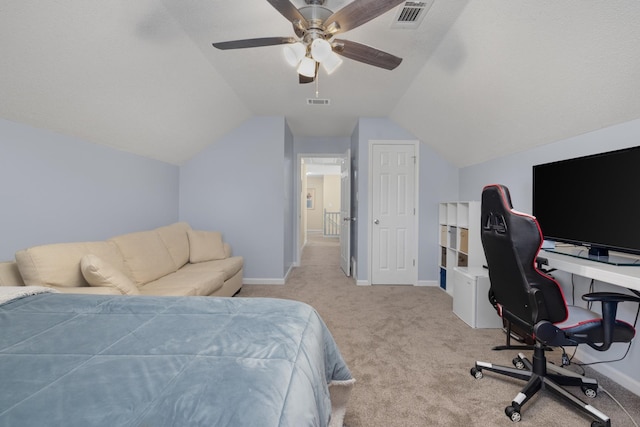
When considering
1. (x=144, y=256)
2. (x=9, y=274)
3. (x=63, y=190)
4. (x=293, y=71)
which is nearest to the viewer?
(x=9, y=274)

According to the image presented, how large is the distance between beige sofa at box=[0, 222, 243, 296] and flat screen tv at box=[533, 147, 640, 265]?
2963mm

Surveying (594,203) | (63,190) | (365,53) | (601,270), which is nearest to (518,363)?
(601,270)

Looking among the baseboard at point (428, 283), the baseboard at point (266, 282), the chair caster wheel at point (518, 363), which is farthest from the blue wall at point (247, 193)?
the chair caster wheel at point (518, 363)

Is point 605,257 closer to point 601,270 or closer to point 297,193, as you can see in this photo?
point 601,270

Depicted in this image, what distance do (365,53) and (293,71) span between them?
120cm

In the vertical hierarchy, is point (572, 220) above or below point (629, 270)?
above

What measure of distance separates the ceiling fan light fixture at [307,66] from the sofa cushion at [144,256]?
216cm

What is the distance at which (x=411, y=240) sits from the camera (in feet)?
14.0

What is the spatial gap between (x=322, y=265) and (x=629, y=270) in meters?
4.53

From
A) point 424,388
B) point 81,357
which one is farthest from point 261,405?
point 424,388

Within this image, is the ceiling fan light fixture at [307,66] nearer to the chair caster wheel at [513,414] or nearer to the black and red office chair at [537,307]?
the black and red office chair at [537,307]

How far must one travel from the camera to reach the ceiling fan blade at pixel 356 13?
57.5 inches

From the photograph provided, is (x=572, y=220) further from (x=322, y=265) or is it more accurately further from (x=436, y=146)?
(x=322, y=265)

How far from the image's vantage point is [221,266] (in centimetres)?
327
